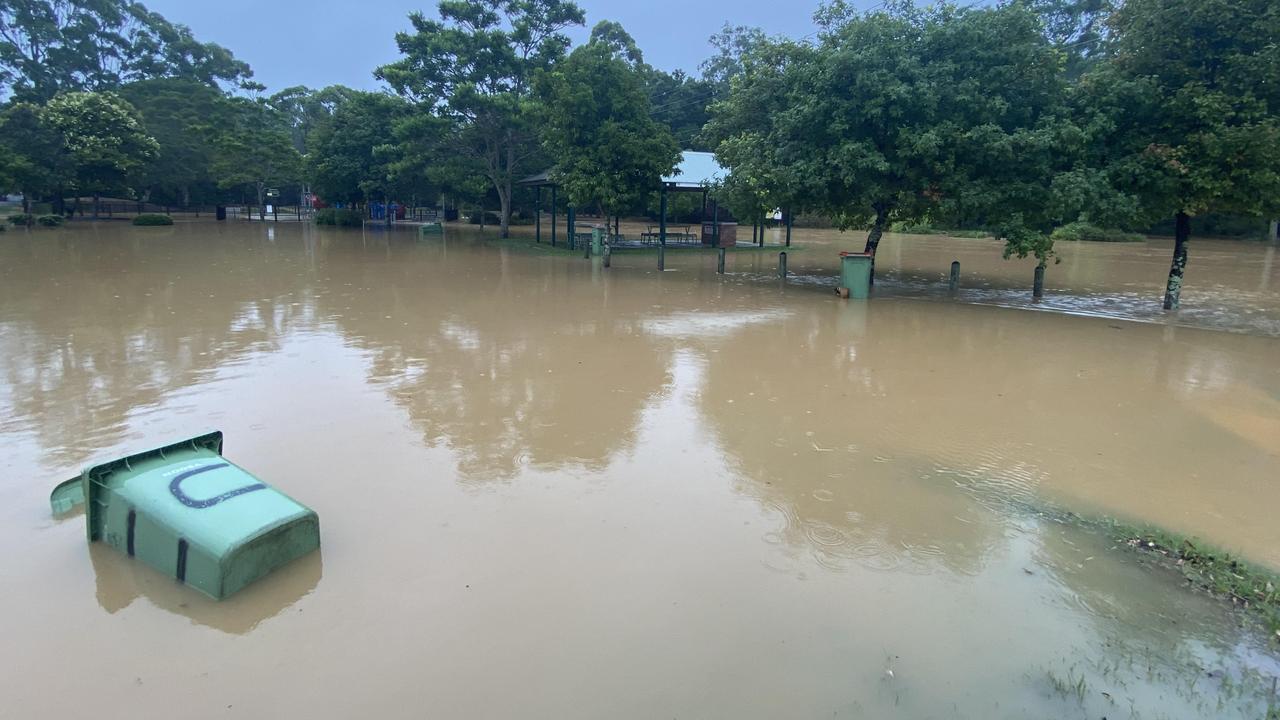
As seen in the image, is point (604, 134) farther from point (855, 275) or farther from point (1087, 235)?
point (1087, 235)

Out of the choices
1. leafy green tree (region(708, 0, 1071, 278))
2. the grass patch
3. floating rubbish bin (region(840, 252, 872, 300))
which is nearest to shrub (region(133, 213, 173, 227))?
leafy green tree (region(708, 0, 1071, 278))

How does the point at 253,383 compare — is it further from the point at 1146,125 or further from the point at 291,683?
the point at 1146,125

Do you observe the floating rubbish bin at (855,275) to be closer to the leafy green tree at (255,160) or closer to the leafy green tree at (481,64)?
the leafy green tree at (481,64)

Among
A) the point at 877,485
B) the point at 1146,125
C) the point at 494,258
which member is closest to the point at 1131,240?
the point at 1146,125

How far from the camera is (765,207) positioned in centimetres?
1630

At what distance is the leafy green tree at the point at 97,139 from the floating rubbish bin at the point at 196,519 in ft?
127

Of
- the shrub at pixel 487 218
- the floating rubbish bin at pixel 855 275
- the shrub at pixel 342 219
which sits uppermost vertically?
the shrub at pixel 487 218

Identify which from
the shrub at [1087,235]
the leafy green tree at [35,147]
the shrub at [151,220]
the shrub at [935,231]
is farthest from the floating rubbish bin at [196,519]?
the shrub at [935,231]

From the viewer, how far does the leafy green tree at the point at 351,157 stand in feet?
123

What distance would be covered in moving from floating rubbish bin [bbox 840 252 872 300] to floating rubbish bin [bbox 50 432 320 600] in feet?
43.1

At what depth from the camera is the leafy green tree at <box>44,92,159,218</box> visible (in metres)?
34.4

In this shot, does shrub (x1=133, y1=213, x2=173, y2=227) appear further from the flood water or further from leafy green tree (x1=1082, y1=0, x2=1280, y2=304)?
leafy green tree (x1=1082, y1=0, x2=1280, y2=304)

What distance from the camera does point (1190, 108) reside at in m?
12.6

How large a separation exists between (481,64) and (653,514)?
26443mm
